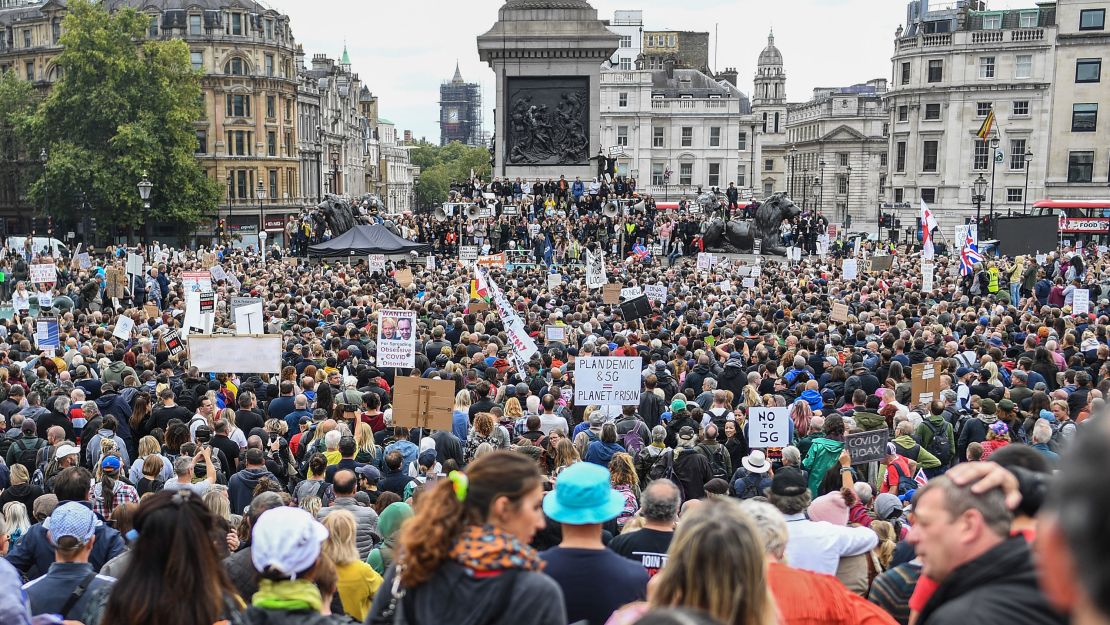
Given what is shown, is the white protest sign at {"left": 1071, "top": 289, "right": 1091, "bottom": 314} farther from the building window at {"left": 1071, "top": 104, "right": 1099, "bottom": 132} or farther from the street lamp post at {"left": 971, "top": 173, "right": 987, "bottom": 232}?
the building window at {"left": 1071, "top": 104, "right": 1099, "bottom": 132}

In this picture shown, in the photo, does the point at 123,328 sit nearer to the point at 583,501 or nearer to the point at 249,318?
the point at 249,318

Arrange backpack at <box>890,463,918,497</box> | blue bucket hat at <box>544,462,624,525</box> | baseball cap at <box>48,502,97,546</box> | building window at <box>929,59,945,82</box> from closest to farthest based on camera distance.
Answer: blue bucket hat at <box>544,462,624,525</box> < baseball cap at <box>48,502,97,546</box> < backpack at <box>890,463,918,497</box> < building window at <box>929,59,945,82</box>

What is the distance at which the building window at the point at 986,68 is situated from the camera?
70.5 meters

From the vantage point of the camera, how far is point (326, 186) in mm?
94562

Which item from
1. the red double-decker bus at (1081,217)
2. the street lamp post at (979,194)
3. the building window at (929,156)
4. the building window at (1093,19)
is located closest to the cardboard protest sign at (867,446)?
the street lamp post at (979,194)

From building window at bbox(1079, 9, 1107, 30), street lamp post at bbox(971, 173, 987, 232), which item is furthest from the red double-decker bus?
building window at bbox(1079, 9, 1107, 30)

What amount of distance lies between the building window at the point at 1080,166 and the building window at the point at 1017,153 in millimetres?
2877

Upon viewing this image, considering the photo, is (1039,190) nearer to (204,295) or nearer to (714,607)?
(204,295)

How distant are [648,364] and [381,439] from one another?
5.07 m

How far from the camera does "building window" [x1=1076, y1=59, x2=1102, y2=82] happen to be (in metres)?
68.1

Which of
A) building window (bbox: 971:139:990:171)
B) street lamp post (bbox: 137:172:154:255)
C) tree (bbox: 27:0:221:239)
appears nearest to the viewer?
street lamp post (bbox: 137:172:154:255)

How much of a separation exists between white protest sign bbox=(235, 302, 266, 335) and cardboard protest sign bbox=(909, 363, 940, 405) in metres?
9.54

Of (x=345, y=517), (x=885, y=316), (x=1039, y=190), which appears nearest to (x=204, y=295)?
(x=885, y=316)

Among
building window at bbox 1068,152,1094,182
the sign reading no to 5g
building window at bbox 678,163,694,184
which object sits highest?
building window at bbox 678,163,694,184
